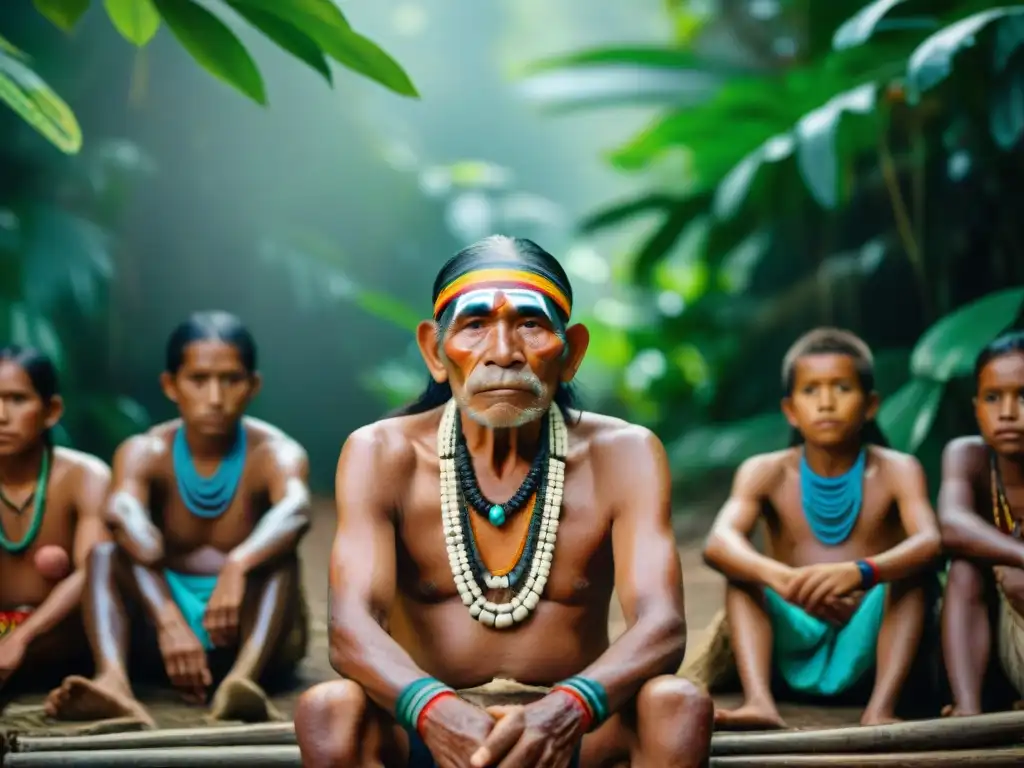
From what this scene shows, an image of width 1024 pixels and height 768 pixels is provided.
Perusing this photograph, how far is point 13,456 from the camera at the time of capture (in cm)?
402

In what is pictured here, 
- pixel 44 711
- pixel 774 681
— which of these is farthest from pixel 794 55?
pixel 44 711

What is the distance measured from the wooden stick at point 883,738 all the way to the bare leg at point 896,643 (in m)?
0.41

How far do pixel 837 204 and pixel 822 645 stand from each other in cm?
210

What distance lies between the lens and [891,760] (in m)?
2.87

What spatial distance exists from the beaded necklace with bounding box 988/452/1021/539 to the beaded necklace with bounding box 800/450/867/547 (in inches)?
15.2

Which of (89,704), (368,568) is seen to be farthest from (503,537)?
(89,704)

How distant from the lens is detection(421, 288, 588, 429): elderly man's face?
266cm

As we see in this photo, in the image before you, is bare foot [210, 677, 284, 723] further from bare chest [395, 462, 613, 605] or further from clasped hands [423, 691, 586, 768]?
clasped hands [423, 691, 586, 768]

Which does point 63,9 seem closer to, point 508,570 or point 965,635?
point 508,570

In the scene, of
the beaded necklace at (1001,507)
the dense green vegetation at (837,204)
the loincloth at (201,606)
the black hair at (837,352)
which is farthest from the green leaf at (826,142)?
the loincloth at (201,606)

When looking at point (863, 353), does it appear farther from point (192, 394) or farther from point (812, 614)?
point (192, 394)

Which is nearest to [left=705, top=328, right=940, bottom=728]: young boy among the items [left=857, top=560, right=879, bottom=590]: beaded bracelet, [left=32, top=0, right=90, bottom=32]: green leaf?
[left=857, top=560, right=879, bottom=590]: beaded bracelet

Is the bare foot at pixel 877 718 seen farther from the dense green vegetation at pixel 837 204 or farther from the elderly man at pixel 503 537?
the dense green vegetation at pixel 837 204

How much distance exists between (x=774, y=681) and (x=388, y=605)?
1724 mm
